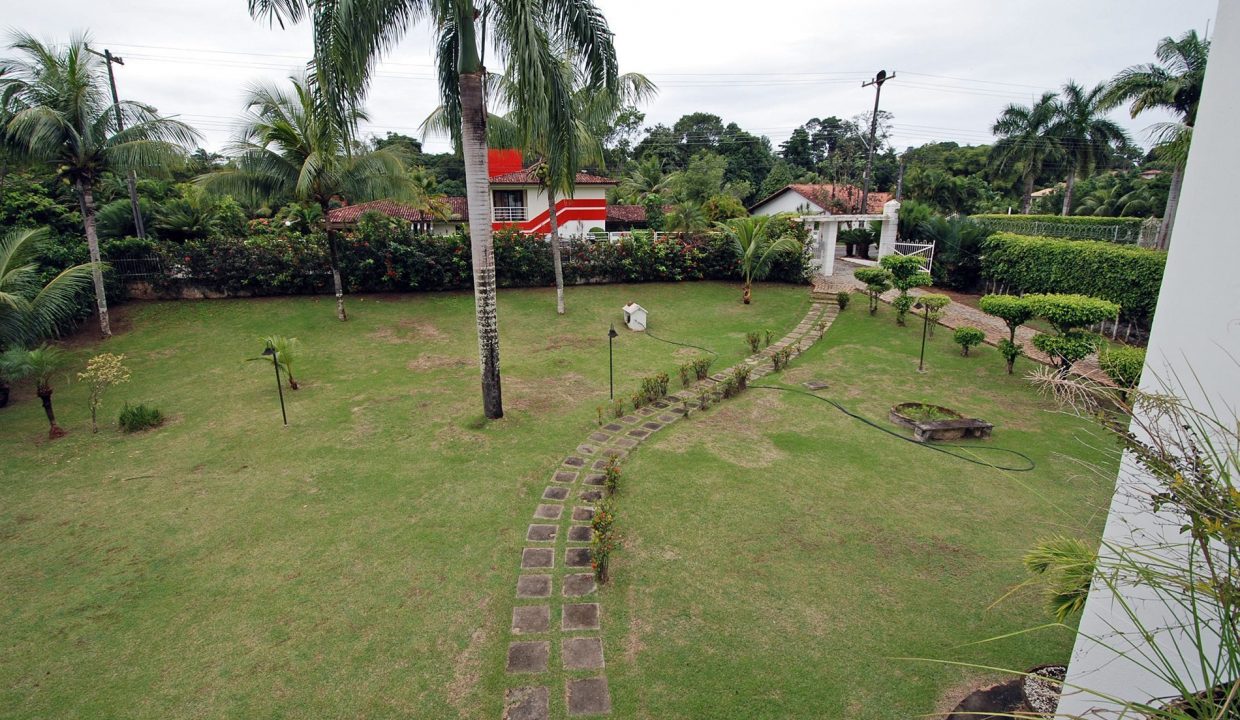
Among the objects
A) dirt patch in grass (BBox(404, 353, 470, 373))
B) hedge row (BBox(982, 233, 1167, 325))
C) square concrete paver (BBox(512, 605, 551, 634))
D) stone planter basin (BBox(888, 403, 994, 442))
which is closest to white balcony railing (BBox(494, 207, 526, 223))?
dirt patch in grass (BBox(404, 353, 470, 373))

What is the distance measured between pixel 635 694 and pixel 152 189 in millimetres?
22110

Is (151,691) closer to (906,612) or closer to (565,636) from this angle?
(565,636)

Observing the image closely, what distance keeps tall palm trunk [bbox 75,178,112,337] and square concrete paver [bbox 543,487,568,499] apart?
11.7 metres

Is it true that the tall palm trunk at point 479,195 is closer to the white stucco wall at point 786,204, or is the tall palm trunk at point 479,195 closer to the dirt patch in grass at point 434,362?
the dirt patch in grass at point 434,362

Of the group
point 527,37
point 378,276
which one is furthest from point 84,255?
point 527,37

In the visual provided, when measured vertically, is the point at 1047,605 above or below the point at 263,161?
below

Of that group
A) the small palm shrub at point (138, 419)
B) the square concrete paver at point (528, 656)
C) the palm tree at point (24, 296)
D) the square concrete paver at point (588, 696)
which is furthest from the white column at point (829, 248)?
the palm tree at point (24, 296)

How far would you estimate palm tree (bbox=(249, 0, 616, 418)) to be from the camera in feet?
24.0

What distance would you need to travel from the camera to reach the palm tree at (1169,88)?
1462cm

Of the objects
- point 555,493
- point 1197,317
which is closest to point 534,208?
point 555,493

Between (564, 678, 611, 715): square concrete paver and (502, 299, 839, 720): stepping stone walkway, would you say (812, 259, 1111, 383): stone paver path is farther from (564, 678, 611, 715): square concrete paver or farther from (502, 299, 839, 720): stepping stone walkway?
(564, 678, 611, 715): square concrete paver

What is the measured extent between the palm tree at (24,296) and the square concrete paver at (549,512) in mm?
9392

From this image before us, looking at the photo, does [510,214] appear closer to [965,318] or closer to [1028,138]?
[965,318]

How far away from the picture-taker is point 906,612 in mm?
5188
